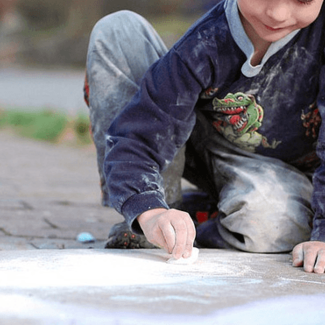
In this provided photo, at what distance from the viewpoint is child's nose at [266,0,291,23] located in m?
1.60

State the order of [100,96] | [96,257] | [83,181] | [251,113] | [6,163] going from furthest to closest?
[6,163], [83,181], [100,96], [251,113], [96,257]

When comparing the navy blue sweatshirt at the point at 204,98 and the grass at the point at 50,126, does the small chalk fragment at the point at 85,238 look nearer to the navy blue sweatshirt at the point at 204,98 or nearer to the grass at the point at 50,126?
the navy blue sweatshirt at the point at 204,98

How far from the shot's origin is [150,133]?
183 cm

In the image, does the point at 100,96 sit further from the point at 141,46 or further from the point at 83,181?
the point at 83,181

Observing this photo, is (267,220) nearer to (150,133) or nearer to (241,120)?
(241,120)

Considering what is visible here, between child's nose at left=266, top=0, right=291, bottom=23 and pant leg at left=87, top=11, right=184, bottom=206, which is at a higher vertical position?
child's nose at left=266, top=0, right=291, bottom=23

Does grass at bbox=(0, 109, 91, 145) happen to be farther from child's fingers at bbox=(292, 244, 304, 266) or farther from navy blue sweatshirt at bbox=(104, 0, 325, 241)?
child's fingers at bbox=(292, 244, 304, 266)

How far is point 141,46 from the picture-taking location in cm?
219

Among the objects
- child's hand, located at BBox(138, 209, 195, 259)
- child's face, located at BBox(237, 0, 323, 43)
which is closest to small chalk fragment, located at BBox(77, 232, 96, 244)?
child's hand, located at BBox(138, 209, 195, 259)

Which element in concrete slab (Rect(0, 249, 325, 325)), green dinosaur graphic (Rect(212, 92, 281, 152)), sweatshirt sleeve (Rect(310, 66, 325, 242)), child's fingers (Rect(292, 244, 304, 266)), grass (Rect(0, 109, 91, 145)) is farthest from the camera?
grass (Rect(0, 109, 91, 145))

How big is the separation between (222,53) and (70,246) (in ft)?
2.62

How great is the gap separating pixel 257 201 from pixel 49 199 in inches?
52.4

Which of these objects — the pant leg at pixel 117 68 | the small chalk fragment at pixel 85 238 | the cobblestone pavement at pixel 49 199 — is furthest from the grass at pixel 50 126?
the pant leg at pixel 117 68

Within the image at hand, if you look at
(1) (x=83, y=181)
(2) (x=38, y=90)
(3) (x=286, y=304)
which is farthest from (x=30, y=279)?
(2) (x=38, y=90)
